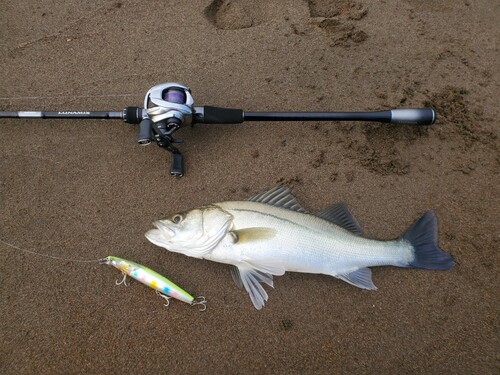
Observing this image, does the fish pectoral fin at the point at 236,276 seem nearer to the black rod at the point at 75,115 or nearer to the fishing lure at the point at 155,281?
the fishing lure at the point at 155,281

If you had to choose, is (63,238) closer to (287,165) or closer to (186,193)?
(186,193)

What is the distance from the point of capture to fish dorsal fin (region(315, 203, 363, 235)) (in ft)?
8.59

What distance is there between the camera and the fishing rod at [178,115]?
2588 mm

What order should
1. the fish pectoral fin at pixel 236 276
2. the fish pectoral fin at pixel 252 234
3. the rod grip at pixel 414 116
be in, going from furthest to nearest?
the rod grip at pixel 414 116 < the fish pectoral fin at pixel 236 276 < the fish pectoral fin at pixel 252 234

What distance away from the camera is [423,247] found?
2514 millimetres

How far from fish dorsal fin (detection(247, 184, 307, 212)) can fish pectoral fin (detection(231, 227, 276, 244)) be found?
0.87ft

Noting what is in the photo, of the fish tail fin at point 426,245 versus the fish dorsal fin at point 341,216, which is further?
the fish dorsal fin at point 341,216

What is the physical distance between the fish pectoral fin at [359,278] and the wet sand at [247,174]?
147mm

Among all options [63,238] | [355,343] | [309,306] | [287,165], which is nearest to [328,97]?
[287,165]

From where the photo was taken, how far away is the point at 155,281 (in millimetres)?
2492

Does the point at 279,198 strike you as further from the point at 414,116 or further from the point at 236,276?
the point at 414,116

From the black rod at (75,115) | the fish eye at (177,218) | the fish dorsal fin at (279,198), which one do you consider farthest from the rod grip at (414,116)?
the black rod at (75,115)

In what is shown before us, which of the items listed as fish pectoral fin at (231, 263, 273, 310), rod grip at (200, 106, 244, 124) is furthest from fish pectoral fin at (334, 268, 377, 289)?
rod grip at (200, 106, 244, 124)

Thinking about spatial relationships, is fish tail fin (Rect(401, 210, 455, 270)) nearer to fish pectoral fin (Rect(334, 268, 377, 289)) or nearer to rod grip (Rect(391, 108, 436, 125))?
fish pectoral fin (Rect(334, 268, 377, 289))
